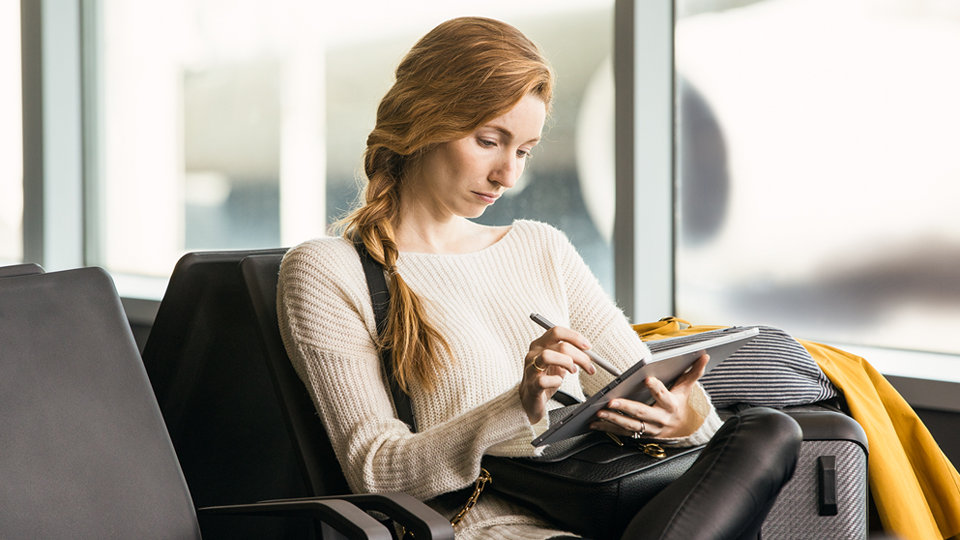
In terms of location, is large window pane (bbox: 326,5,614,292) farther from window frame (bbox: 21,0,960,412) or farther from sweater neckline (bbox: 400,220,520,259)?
sweater neckline (bbox: 400,220,520,259)

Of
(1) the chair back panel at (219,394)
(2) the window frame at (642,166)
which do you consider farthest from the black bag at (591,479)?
(2) the window frame at (642,166)

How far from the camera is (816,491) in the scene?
153cm

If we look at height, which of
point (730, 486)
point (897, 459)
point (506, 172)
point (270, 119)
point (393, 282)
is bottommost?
point (897, 459)

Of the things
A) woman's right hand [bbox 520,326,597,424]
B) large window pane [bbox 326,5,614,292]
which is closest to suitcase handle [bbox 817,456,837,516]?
woman's right hand [bbox 520,326,597,424]

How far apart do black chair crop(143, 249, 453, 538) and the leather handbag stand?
0.44 metres

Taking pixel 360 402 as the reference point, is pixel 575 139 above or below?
above

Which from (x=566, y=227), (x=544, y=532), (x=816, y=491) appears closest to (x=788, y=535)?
(x=816, y=491)

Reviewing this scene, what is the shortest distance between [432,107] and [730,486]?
740 millimetres

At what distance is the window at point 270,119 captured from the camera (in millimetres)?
2738

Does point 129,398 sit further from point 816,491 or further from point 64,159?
point 64,159

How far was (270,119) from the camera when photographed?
12.1 feet

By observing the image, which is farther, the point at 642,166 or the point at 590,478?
the point at 642,166

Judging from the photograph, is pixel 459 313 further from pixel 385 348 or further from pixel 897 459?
pixel 897 459

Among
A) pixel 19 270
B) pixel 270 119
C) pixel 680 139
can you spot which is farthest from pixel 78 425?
pixel 270 119
